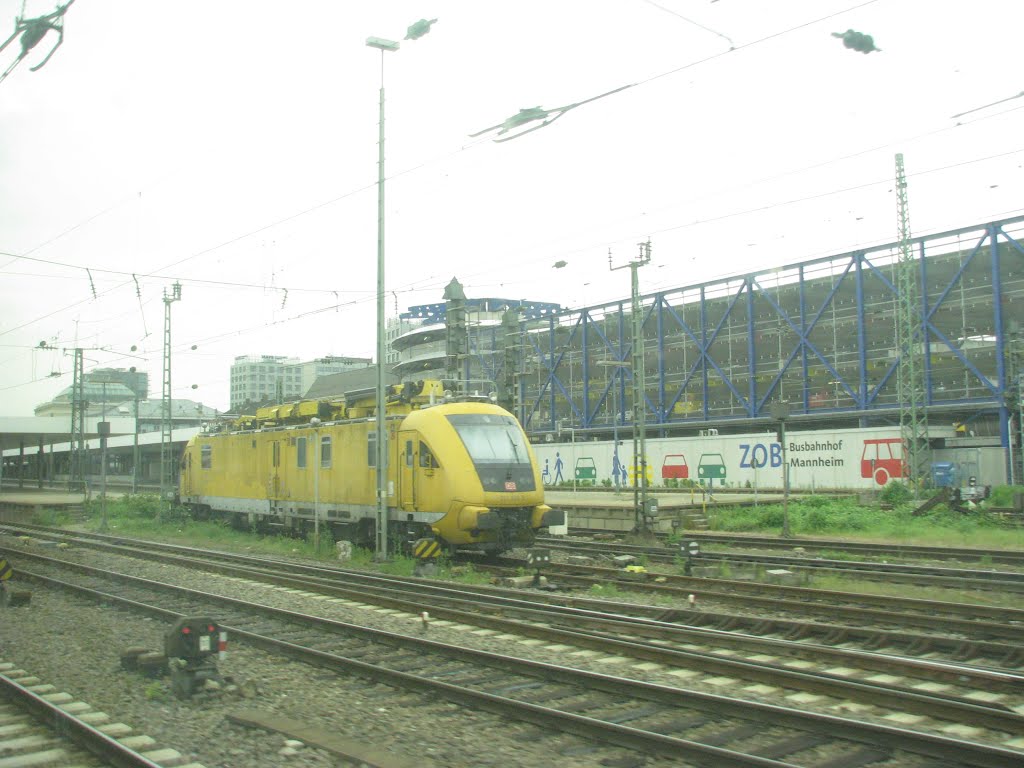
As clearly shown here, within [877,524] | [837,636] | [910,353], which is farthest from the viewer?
[910,353]

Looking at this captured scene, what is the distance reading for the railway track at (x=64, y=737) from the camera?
6.57m

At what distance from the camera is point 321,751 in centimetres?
664

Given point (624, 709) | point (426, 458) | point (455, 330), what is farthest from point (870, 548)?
point (455, 330)

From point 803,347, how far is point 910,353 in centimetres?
1701

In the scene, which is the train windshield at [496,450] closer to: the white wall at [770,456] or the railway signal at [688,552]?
the railway signal at [688,552]

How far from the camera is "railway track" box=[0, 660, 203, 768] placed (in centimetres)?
657

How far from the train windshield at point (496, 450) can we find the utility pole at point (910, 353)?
18546 millimetres

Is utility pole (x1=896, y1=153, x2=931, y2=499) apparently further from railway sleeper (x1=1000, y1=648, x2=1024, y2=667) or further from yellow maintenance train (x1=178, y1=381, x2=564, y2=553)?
railway sleeper (x1=1000, y1=648, x2=1024, y2=667)

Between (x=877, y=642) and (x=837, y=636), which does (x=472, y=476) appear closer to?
(x=837, y=636)

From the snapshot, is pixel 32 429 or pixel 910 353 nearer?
pixel 910 353

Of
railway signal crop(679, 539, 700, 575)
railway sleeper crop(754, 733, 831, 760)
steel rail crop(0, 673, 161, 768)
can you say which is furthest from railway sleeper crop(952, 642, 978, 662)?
steel rail crop(0, 673, 161, 768)

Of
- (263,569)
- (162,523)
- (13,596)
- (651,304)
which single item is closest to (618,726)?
(13,596)

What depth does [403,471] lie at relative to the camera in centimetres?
1825

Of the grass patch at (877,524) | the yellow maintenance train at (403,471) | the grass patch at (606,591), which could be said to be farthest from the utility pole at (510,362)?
the grass patch at (606,591)
